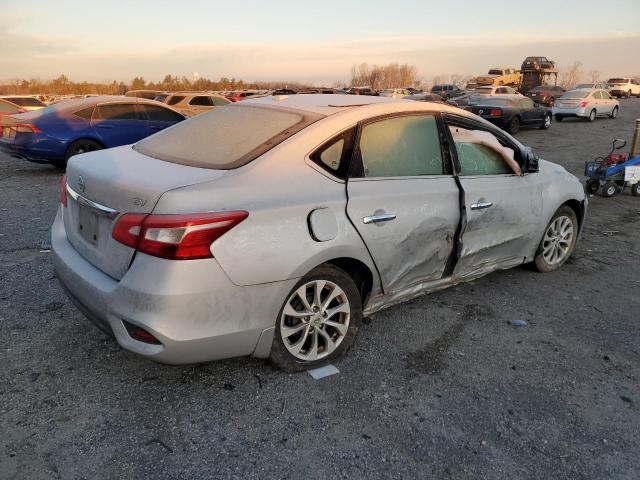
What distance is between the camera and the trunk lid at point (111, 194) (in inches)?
101

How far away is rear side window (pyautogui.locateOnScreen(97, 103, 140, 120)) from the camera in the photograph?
9.79m

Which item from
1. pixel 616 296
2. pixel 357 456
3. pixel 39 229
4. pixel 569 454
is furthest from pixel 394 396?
pixel 39 229

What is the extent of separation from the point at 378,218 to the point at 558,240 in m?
2.60

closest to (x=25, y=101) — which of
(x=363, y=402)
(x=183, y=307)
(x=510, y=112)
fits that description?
(x=510, y=112)

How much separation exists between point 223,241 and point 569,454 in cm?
200

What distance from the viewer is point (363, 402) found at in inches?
112

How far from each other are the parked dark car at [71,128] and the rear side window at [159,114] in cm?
8

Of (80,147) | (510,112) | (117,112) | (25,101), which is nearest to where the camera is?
(80,147)

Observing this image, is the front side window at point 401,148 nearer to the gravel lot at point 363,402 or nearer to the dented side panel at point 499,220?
the dented side panel at point 499,220

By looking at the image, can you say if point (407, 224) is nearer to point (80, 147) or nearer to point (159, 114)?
point (80, 147)

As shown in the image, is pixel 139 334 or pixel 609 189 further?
pixel 609 189

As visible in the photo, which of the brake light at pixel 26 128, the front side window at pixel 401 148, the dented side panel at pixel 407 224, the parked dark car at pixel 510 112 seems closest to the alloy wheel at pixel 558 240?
the dented side panel at pixel 407 224

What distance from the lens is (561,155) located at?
14562 mm

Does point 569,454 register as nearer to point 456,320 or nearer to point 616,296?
point 456,320
